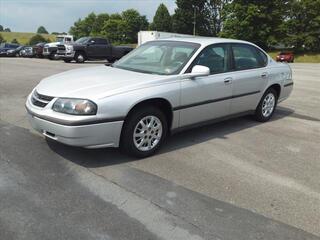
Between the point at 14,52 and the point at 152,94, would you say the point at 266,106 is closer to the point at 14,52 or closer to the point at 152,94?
the point at 152,94

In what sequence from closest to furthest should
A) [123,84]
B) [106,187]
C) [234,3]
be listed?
1. [106,187]
2. [123,84]
3. [234,3]

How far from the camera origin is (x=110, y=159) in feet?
15.3

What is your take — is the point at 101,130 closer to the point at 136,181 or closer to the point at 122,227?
the point at 136,181

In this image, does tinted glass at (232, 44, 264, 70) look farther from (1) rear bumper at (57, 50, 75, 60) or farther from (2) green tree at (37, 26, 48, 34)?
(2) green tree at (37, 26, 48, 34)

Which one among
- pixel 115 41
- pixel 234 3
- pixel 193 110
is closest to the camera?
pixel 193 110

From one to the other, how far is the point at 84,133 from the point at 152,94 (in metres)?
1.01

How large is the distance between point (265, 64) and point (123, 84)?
10.8 ft

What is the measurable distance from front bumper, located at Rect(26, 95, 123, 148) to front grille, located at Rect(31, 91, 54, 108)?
0.11m

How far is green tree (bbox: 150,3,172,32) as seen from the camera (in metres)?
84.4

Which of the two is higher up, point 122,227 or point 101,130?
point 101,130

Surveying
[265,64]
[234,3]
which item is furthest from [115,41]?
[265,64]

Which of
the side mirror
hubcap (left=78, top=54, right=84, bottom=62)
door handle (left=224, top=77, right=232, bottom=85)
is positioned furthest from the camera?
hubcap (left=78, top=54, right=84, bottom=62)

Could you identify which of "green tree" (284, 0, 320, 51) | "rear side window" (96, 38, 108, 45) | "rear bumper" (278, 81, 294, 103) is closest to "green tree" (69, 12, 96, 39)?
"green tree" (284, 0, 320, 51)

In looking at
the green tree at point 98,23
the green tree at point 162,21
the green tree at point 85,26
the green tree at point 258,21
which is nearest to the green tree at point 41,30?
the green tree at point 85,26
